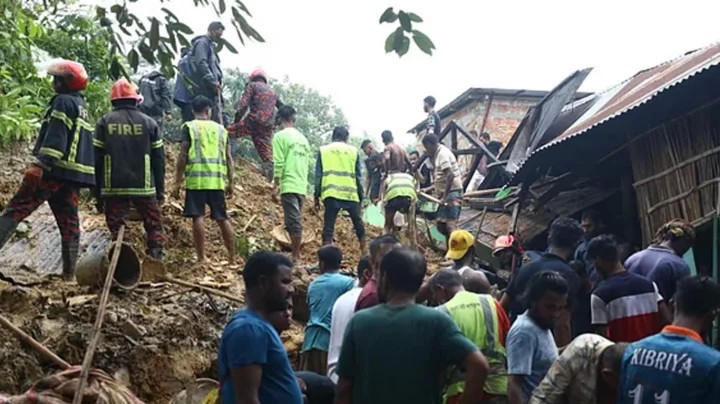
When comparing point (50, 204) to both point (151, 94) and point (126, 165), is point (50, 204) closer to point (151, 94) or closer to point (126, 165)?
point (126, 165)

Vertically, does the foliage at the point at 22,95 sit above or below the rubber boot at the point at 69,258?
above

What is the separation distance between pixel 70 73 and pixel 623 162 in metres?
6.07

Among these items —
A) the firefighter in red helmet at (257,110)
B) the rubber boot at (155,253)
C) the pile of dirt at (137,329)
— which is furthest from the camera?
the firefighter in red helmet at (257,110)

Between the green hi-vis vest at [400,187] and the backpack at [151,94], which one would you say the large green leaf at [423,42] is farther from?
the backpack at [151,94]

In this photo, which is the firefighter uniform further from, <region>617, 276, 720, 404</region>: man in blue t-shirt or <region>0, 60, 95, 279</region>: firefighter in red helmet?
<region>617, 276, 720, 404</region>: man in blue t-shirt

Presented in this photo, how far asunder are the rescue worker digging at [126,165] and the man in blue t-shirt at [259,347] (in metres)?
3.79

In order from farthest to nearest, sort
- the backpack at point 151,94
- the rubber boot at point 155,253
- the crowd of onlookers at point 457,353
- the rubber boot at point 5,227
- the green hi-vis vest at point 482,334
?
the backpack at point 151,94 < the rubber boot at point 155,253 < the rubber boot at point 5,227 < the green hi-vis vest at point 482,334 < the crowd of onlookers at point 457,353

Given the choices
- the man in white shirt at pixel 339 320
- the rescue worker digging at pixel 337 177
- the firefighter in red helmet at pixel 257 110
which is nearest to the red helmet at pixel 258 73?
the firefighter in red helmet at pixel 257 110

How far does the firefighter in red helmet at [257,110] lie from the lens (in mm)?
10906

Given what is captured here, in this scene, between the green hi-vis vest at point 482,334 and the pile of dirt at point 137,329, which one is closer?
the green hi-vis vest at point 482,334

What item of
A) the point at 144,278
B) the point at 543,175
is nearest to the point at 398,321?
the point at 144,278

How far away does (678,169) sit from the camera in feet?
25.1

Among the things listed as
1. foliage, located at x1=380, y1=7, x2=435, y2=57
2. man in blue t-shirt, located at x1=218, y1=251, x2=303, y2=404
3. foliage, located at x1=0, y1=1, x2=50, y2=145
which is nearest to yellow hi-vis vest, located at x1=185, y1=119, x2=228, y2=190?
foliage, located at x1=0, y1=1, x2=50, y2=145

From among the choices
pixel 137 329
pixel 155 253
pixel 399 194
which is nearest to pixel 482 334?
pixel 137 329
